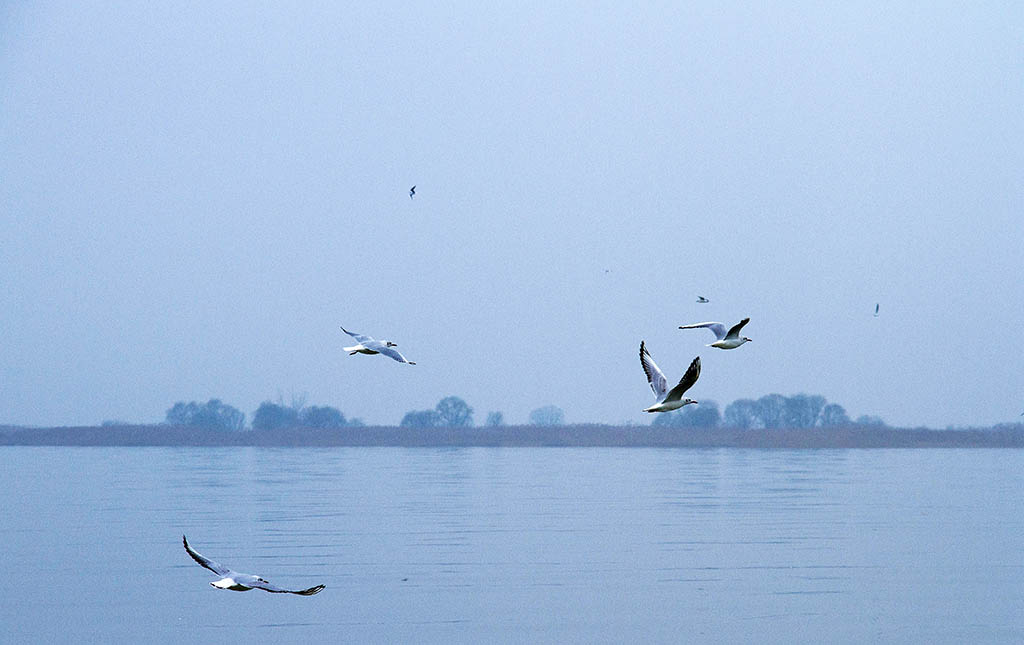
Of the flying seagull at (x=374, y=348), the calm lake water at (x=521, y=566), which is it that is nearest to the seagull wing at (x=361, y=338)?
the flying seagull at (x=374, y=348)

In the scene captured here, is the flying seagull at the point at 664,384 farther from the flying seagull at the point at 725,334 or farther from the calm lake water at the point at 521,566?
the calm lake water at the point at 521,566

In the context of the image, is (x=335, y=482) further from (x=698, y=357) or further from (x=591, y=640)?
(x=698, y=357)

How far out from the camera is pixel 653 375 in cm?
1511

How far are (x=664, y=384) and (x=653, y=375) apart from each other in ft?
0.72

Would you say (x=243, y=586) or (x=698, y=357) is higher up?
(x=698, y=357)

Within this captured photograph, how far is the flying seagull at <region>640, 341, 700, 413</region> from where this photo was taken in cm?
1398

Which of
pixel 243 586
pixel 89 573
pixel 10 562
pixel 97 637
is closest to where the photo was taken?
pixel 243 586

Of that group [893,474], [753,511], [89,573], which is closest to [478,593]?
[89,573]

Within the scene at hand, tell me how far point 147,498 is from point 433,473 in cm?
2004

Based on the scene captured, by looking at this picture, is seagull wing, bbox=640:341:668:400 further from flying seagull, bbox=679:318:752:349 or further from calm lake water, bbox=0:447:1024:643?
calm lake water, bbox=0:447:1024:643

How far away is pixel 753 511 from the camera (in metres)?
33.2

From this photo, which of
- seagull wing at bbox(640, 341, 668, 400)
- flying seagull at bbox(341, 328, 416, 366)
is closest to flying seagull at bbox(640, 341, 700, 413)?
seagull wing at bbox(640, 341, 668, 400)

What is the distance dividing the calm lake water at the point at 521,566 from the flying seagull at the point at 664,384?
3747 mm

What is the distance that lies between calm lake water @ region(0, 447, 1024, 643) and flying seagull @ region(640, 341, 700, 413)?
375cm
